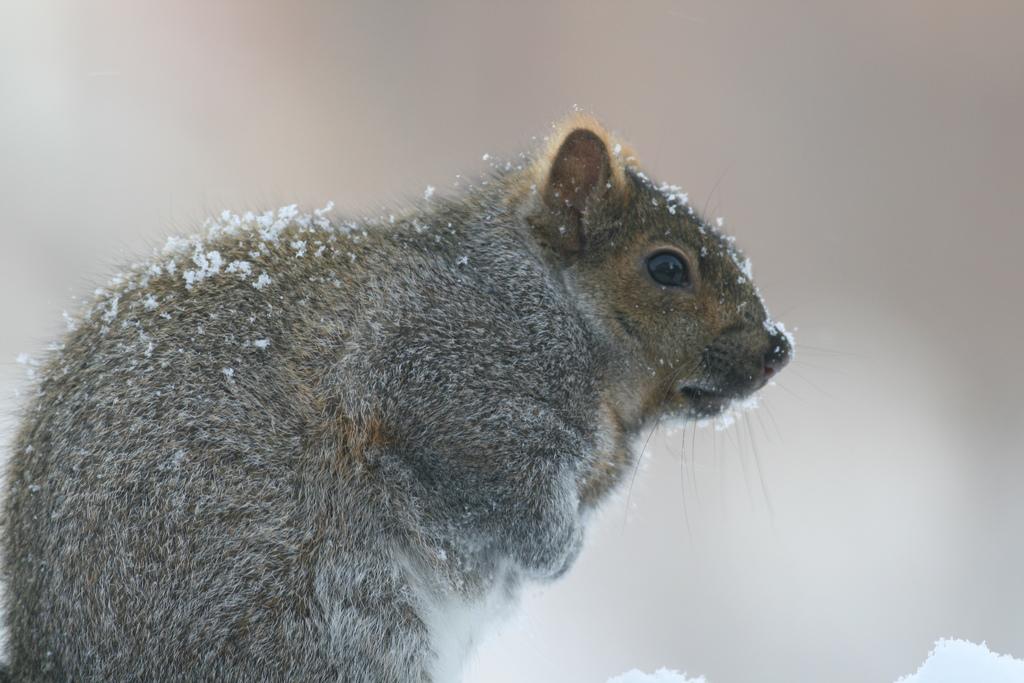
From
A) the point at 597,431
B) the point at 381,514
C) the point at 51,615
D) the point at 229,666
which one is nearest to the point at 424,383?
the point at 381,514

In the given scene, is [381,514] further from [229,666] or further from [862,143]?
[862,143]

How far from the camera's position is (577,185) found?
3277mm

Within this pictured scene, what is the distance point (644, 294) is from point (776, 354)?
0.40 metres

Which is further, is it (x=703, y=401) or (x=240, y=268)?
(x=703, y=401)

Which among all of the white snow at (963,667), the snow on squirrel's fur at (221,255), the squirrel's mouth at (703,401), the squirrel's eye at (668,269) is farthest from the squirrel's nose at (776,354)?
the snow on squirrel's fur at (221,255)

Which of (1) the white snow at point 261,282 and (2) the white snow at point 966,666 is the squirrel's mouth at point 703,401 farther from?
(1) the white snow at point 261,282

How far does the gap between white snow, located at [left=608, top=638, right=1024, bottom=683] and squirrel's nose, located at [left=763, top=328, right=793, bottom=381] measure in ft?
2.68

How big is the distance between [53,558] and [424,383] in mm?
881

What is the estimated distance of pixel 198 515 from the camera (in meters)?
2.46

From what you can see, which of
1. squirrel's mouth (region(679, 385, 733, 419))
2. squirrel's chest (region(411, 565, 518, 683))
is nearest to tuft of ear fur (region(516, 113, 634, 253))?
squirrel's mouth (region(679, 385, 733, 419))

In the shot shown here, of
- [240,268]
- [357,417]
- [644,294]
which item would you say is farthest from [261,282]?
[644,294]

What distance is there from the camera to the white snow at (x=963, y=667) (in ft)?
8.99

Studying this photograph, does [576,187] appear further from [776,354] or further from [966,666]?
[966,666]

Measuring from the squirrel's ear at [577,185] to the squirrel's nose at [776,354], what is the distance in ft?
1.85
